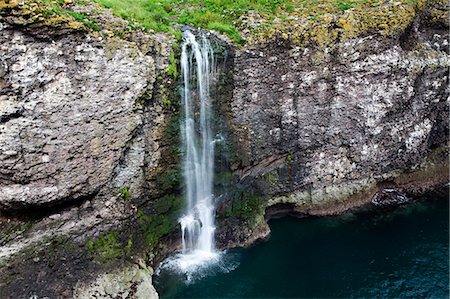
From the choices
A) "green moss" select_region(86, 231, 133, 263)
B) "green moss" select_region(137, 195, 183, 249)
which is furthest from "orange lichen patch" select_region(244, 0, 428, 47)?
"green moss" select_region(86, 231, 133, 263)

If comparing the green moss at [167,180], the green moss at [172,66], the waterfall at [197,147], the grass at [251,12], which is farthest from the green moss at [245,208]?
the grass at [251,12]

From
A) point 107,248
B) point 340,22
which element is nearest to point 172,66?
point 107,248

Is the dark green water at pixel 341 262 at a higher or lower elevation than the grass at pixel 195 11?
lower

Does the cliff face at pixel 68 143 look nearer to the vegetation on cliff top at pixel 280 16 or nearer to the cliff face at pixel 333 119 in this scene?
the vegetation on cliff top at pixel 280 16

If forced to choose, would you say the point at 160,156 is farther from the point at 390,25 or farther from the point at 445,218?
the point at 445,218

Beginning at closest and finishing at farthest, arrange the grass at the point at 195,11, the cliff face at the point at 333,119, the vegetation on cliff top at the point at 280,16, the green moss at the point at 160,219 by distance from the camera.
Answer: the grass at the point at 195,11
the green moss at the point at 160,219
the vegetation on cliff top at the point at 280,16
the cliff face at the point at 333,119

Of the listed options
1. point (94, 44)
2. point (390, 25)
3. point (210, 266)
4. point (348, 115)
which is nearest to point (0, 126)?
point (94, 44)
